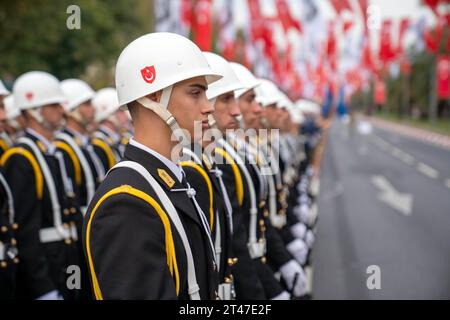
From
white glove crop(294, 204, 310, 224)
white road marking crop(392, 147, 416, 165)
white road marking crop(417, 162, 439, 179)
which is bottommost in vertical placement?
white road marking crop(417, 162, 439, 179)

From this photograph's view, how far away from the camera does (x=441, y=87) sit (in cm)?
3891

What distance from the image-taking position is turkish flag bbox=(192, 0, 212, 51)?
12.9 m

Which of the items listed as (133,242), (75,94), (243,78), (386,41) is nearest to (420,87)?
(386,41)

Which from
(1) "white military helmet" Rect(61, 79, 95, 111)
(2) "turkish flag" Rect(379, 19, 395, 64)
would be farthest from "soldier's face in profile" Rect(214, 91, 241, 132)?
(2) "turkish flag" Rect(379, 19, 395, 64)

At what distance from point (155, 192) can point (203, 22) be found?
1144 centimetres

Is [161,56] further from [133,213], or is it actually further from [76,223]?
[76,223]

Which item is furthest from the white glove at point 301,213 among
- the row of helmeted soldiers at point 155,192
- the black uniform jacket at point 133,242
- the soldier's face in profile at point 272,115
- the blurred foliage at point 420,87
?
the blurred foliage at point 420,87

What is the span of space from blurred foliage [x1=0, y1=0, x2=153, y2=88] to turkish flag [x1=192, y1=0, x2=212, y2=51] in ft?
25.7

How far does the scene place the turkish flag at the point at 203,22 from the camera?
1291 centimetres

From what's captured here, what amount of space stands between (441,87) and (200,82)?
39.3 metres

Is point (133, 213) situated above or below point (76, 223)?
above

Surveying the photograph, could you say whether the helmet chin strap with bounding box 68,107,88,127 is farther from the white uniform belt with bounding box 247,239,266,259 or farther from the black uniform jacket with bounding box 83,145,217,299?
the black uniform jacket with bounding box 83,145,217,299

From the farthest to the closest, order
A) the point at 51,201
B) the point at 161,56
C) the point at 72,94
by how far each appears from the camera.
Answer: the point at 72,94
the point at 51,201
the point at 161,56
